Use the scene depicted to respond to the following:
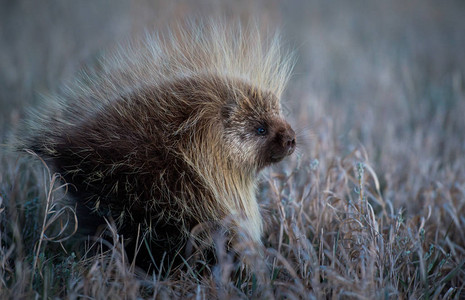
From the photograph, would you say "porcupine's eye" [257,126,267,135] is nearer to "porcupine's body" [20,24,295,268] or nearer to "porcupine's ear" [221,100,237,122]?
"porcupine's body" [20,24,295,268]

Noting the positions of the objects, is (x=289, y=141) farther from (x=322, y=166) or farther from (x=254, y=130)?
(x=322, y=166)

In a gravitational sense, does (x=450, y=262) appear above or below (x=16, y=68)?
below

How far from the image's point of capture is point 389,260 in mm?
2248

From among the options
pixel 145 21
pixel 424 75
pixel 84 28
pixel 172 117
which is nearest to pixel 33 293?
pixel 172 117

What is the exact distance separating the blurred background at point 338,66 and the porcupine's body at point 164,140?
627 millimetres

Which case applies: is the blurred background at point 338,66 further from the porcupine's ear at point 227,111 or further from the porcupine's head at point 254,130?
the porcupine's ear at point 227,111

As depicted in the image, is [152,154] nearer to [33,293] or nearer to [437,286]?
[33,293]

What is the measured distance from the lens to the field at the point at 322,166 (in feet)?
6.89

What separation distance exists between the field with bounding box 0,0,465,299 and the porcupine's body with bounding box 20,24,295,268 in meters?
0.19

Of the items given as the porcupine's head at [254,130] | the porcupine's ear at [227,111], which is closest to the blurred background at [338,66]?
the porcupine's head at [254,130]

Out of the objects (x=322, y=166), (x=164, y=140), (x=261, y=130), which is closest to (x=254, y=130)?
(x=261, y=130)

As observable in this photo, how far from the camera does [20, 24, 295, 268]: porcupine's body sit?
211cm

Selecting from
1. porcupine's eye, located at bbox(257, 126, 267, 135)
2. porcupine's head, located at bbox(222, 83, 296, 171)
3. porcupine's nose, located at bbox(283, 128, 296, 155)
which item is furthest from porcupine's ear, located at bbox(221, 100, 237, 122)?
porcupine's nose, located at bbox(283, 128, 296, 155)

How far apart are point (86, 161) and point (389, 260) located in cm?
163
